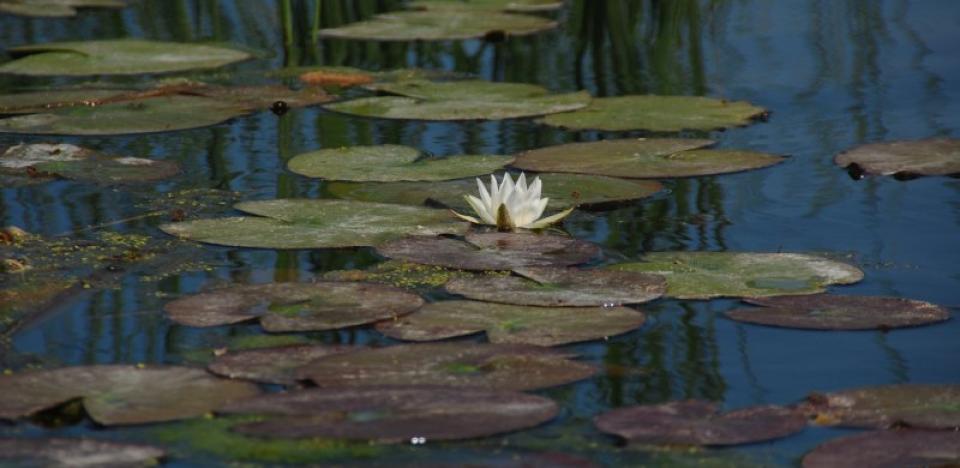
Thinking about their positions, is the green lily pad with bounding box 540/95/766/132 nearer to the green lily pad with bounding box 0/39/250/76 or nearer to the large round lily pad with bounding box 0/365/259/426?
the green lily pad with bounding box 0/39/250/76

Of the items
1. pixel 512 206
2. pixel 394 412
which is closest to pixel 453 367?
pixel 394 412

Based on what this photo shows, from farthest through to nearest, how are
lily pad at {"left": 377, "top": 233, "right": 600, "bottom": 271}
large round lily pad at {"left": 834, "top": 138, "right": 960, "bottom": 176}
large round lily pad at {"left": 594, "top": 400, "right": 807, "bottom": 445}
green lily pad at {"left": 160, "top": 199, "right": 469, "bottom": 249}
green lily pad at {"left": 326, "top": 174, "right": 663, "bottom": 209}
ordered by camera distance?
large round lily pad at {"left": 834, "top": 138, "right": 960, "bottom": 176} < green lily pad at {"left": 326, "top": 174, "right": 663, "bottom": 209} < green lily pad at {"left": 160, "top": 199, "right": 469, "bottom": 249} < lily pad at {"left": 377, "top": 233, "right": 600, "bottom": 271} < large round lily pad at {"left": 594, "top": 400, "right": 807, "bottom": 445}

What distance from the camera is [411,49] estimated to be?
5551 mm

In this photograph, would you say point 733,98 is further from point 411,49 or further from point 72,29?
point 72,29

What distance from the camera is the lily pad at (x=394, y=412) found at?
6.52 ft

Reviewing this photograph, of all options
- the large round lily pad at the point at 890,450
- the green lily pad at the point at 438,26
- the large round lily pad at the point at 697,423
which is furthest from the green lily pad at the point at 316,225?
the green lily pad at the point at 438,26

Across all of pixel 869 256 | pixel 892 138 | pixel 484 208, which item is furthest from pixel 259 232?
pixel 892 138

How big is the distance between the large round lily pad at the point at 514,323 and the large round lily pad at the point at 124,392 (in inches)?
14.2

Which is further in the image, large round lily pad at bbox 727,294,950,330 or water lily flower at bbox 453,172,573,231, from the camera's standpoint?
water lily flower at bbox 453,172,573,231

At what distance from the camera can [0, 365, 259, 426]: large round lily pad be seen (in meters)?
2.09

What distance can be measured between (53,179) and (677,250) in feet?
4.99

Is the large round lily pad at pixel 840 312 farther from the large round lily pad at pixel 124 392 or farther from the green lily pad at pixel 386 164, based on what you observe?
the green lily pad at pixel 386 164

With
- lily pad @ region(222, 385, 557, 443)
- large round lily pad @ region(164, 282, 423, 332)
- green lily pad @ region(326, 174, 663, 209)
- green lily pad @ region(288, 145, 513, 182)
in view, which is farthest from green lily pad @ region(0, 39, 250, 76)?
lily pad @ region(222, 385, 557, 443)

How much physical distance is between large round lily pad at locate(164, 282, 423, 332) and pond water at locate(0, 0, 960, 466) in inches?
1.2
